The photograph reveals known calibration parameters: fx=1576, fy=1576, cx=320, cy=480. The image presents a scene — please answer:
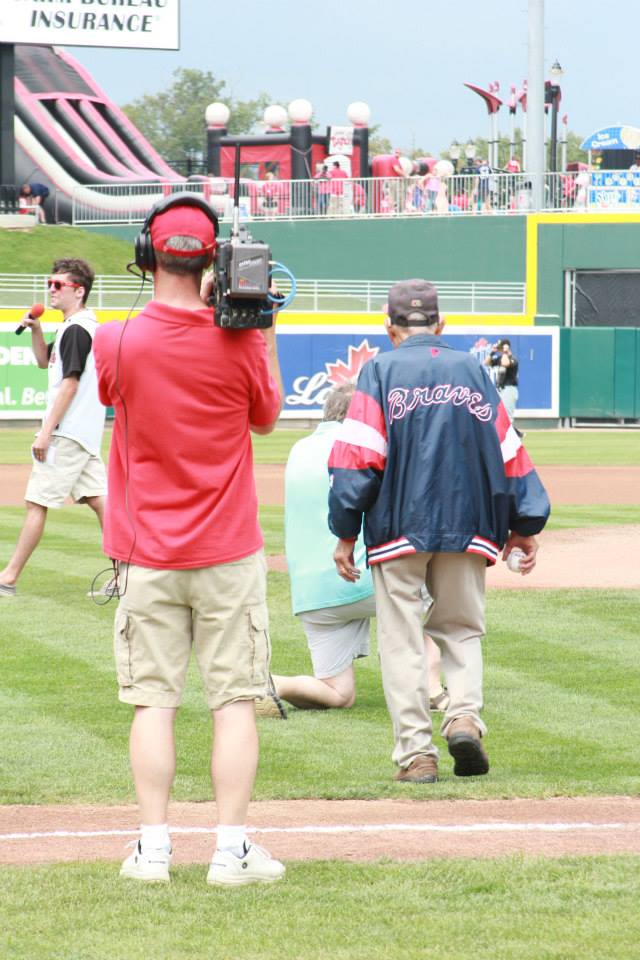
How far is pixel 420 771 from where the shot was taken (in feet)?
19.7

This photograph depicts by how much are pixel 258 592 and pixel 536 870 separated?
1.14 meters

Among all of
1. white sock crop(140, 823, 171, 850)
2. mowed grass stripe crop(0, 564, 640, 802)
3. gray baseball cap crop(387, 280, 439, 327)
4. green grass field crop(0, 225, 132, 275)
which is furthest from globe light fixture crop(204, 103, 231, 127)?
white sock crop(140, 823, 171, 850)

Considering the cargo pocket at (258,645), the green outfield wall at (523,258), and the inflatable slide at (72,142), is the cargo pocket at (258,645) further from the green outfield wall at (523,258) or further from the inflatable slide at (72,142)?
the inflatable slide at (72,142)

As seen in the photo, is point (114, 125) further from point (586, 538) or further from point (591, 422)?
point (586, 538)

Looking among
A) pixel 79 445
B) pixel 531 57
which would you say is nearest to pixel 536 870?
pixel 79 445

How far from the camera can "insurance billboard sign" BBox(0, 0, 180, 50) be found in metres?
45.6

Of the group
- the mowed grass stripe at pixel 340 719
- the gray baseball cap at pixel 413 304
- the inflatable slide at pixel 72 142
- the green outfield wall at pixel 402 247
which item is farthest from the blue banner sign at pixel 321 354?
the gray baseball cap at pixel 413 304

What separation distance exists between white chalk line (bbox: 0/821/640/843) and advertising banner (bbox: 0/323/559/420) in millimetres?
26310

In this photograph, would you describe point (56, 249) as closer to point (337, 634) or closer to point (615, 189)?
point (615, 189)

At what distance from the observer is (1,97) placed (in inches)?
1807

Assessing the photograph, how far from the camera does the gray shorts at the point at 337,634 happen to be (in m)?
7.21

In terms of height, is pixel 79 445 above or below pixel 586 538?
above

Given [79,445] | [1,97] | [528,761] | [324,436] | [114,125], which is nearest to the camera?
[528,761]

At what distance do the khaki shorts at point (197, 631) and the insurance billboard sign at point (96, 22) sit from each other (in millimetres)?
43584
